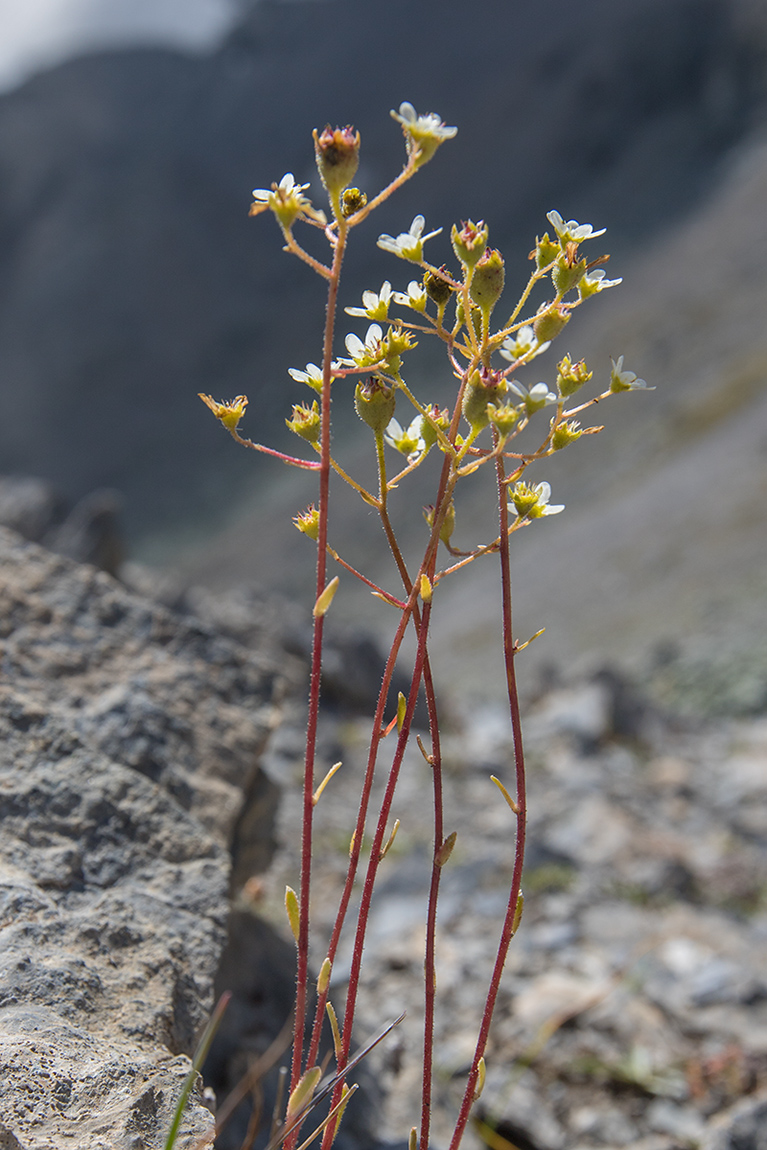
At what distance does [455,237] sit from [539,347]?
21cm

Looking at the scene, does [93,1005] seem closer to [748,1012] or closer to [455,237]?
[455,237]

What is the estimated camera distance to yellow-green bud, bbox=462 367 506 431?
4.26 ft

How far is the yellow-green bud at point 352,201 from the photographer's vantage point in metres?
1.31

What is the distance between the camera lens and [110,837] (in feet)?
6.63

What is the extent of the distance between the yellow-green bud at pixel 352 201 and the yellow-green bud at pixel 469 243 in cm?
16

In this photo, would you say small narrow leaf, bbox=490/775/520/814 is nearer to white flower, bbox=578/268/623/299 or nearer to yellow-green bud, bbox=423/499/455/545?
yellow-green bud, bbox=423/499/455/545

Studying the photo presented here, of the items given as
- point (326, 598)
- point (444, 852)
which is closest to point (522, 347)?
point (326, 598)

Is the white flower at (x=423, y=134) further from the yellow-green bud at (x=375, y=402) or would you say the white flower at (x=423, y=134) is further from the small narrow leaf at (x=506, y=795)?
the small narrow leaf at (x=506, y=795)

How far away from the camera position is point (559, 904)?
14.4 ft

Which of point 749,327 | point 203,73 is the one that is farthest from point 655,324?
point 203,73

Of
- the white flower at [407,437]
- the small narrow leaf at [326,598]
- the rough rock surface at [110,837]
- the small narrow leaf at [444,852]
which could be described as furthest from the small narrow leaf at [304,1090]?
the white flower at [407,437]

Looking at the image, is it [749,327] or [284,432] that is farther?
[284,432]

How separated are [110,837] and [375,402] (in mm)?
1292

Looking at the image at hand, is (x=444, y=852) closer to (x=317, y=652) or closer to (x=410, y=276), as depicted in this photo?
(x=317, y=652)
